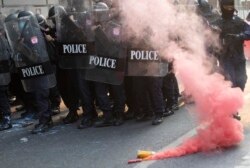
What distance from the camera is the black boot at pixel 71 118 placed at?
7.65 meters

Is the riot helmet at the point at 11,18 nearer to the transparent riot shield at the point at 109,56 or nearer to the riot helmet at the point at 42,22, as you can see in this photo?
the riot helmet at the point at 42,22

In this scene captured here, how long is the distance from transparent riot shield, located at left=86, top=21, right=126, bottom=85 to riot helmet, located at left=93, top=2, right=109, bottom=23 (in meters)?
0.11

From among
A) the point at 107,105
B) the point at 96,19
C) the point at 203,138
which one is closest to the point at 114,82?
the point at 107,105

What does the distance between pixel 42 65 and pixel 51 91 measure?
1.17m

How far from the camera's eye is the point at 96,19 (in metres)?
7.09

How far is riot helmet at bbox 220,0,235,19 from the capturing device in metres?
6.94

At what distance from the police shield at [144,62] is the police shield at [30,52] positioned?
3.82 feet

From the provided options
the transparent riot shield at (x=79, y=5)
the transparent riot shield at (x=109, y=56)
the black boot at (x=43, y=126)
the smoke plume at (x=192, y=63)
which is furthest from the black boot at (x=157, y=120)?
the transparent riot shield at (x=79, y=5)

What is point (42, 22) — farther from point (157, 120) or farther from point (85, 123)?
point (157, 120)

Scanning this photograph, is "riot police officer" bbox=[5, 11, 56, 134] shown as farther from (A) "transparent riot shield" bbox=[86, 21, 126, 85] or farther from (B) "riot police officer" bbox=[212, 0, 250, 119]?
(B) "riot police officer" bbox=[212, 0, 250, 119]

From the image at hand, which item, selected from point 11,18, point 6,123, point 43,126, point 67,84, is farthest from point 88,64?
point 6,123

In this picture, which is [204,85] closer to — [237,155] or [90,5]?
[237,155]

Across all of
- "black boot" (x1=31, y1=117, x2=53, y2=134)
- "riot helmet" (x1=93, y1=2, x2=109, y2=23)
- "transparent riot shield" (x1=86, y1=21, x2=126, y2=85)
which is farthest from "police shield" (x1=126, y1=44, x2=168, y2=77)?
"black boot" (x1=31, y1=117, x2=53, y2=134)

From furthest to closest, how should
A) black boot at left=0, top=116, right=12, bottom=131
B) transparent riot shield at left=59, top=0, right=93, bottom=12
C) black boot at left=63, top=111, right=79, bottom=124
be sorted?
black boot at left=63, top=111, right=79, bottom=124 → black boot at left=0, top=116, right=12, bottom=131 → transparent riot shield at left=59, top=0, right=93, bottom=12
